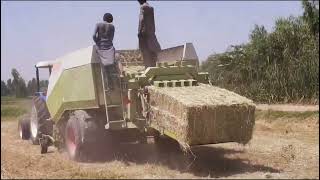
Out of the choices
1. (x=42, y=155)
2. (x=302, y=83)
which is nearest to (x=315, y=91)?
(x=302, y=83)

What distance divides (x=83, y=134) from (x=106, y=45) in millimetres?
1774

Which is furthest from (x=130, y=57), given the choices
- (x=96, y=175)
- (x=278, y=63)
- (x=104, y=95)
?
(x=278, y=63)

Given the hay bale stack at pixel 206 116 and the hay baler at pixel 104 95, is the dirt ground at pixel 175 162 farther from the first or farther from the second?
the hay bale stack at pixel 206 116

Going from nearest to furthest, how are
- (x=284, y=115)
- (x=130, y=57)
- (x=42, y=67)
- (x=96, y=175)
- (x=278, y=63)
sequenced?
1. (x=96, y=175)
2. (x=130, y=57)
3. (x=42, y=67)
4. (x=284, y=115)
5. (x=278, y=63)

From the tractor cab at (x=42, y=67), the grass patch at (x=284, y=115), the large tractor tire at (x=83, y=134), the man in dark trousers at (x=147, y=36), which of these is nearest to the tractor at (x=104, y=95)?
the large tractor tire at (x=83, y=134)

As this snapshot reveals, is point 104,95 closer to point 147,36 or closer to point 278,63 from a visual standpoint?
point 147,36

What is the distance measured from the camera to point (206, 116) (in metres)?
7.66

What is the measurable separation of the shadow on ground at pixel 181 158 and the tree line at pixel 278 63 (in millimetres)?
9333

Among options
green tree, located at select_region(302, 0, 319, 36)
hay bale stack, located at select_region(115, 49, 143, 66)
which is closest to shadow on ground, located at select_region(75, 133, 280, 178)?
hay bale stack, located at select_region(115, 49, 143, 66)

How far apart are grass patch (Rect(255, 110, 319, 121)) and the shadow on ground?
6028mm

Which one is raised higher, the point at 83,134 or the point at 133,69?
the point at 133,69

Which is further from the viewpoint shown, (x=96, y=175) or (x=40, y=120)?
(x=40, y=120)

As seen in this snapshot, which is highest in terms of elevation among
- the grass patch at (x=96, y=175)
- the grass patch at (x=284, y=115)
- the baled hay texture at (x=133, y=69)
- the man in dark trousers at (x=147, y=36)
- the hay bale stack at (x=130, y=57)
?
the man in dark trousers at (x=147, y=36)

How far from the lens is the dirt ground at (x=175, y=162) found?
27.1 feet
